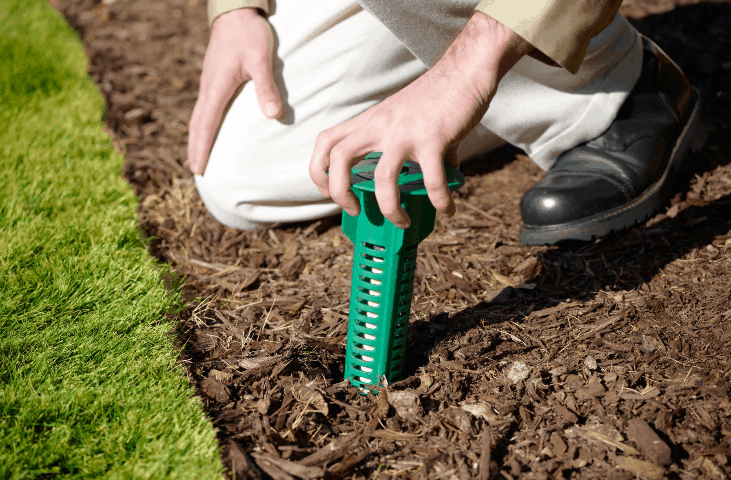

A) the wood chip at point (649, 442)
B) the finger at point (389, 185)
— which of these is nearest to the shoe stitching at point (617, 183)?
the wood chip at point (649, 442)

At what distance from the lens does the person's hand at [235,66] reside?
2.37 m

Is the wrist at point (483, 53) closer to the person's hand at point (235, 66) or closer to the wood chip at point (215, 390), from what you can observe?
the person's hand at point (235, 66)

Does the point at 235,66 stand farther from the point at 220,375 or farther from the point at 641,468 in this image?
the point at 641,468

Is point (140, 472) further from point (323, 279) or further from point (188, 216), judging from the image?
point (188, 216)

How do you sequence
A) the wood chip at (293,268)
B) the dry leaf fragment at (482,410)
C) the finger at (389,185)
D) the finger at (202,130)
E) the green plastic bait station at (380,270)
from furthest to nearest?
the finger at (202,130), the wood chip at (293,268), the dry leaf fragment at (482,410), the green plastic bait station at (380,270), the finger at (389,185)

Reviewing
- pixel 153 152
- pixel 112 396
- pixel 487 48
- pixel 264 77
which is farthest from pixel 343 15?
pixel 112 396

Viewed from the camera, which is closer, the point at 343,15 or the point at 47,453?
the point at 47,453

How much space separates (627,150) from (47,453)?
93.2 inches

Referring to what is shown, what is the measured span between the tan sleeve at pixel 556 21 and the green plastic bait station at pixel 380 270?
1.47ft

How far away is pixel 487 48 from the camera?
154 centimetres

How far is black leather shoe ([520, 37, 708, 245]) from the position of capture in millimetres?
2289

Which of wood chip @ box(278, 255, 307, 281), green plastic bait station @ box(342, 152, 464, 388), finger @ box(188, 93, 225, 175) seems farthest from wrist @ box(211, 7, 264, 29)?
green plastic bait station @ box(342, 152, 464, 388)

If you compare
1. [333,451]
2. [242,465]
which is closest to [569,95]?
[333,451]

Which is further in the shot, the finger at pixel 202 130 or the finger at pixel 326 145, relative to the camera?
the finger at pixel 202 130
